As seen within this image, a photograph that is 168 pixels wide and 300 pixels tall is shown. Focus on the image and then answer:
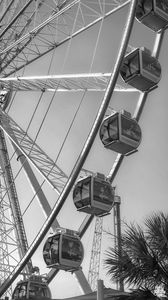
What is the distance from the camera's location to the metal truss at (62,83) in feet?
53.9

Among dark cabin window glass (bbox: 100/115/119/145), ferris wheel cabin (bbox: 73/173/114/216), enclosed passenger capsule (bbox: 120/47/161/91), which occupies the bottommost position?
ferris wheel cabin (bbox: 73/173/114/216)

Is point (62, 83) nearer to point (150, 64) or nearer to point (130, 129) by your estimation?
point (150, 64)

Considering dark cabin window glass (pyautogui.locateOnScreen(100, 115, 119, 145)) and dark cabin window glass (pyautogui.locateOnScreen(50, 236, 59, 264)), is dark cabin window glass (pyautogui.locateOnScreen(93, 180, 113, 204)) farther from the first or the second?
dark cabin window glass (pyautogui.locateOnScreen(50, 236, 59, 264))

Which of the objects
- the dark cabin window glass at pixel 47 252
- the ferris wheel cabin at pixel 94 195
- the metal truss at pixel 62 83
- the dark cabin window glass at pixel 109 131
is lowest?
the dark cabin window glass at pixel 47 252

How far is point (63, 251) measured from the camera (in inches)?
536

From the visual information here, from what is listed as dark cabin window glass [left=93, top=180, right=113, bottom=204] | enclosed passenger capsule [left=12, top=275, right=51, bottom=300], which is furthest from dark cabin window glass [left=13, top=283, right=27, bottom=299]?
dark cabin window glass [left=93, top=180, right=113, bottom=204]

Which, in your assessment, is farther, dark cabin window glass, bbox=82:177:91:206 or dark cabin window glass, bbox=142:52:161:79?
dark cabin window glass, bbox=142:52:161:79

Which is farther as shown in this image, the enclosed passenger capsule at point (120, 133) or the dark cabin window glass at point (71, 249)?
the enclosed passenger capsule at point (120, 133)

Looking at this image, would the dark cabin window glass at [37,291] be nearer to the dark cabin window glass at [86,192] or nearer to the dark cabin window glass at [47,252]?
the dark cabin window glass at [47,252]

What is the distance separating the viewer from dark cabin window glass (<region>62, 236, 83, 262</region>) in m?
13.6

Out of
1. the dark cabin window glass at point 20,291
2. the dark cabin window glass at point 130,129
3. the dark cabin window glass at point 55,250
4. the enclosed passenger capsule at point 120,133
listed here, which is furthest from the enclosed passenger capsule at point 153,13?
the dark cabin window glass at point 20,291

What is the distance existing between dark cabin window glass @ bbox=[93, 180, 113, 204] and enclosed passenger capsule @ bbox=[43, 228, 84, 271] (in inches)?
43.2

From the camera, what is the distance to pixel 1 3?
21.5m

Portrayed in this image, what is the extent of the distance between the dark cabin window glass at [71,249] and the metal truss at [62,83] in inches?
175
